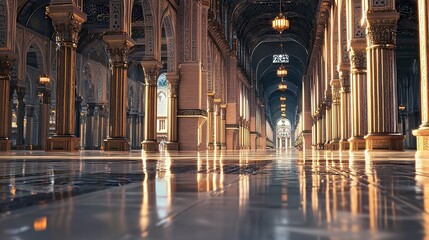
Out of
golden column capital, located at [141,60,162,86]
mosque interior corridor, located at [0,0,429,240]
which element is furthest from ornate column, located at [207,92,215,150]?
golden column capital, located at [141,60,162,86]

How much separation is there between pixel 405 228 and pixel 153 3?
1646 centimetres

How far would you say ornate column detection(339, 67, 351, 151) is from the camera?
61.4 ft

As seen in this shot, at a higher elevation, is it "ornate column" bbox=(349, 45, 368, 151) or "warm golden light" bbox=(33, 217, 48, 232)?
"ornate column" bbox=(349, 45, 368, 151)

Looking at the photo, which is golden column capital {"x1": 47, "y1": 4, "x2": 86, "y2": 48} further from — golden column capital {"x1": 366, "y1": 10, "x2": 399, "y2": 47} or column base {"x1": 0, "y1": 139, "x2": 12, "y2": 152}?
golden column capital {"x1": 366, "y1": 10, "x2": 399, "y2": 47}

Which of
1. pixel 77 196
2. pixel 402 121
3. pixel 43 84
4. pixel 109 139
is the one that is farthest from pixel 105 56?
pixel 77 196

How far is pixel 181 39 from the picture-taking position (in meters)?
19.1

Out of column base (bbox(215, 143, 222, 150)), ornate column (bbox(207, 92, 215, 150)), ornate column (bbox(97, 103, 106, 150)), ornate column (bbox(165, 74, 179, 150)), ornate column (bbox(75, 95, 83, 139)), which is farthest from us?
ornate column (bbox(97, 103, 106, 150))

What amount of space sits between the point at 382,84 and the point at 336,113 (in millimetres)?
10717

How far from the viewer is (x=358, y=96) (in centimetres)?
1553

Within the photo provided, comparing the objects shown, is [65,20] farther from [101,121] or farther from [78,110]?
[101,121]

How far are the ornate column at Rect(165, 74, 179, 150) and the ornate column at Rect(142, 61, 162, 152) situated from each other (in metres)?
1.00

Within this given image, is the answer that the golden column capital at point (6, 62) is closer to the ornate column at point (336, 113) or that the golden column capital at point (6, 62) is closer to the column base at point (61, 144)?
the column base at point (61, 144)

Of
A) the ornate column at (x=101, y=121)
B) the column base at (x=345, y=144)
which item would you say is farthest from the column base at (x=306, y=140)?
the column base at (x=345, y=144)

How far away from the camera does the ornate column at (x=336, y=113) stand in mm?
21436
